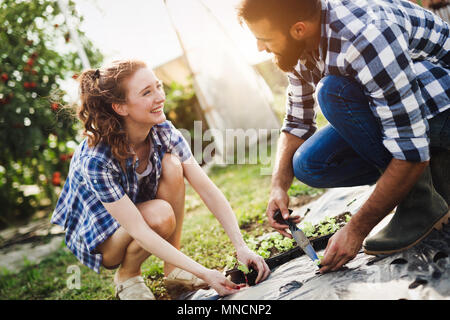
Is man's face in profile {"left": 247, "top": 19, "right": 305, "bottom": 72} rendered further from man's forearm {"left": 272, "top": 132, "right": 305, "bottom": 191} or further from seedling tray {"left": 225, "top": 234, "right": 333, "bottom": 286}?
seedling tray {"left": 225, "top": 234, "right": 333, "bottom": 286}

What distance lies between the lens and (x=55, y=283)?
2.92 meters

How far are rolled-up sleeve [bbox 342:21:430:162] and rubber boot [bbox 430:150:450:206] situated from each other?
1.34 feet

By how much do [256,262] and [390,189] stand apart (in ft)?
2.27

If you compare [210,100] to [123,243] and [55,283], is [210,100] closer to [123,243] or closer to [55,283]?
[55,283]

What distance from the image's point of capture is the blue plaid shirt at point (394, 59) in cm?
120

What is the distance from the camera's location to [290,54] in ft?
4.86

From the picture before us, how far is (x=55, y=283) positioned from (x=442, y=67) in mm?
2934

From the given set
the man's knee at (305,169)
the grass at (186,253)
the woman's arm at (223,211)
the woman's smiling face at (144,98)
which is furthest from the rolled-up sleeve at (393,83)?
the grass at (186,253)

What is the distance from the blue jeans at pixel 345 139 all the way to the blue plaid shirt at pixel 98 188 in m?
0.66

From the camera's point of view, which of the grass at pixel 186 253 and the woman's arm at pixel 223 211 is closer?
the woman's arm at pixel 223 211

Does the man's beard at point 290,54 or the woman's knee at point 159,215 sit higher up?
the man's beard at point 290,54

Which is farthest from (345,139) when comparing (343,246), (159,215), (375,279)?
(159,215)

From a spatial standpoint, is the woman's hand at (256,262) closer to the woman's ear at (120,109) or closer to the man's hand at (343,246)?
the man's hand at (343,246)
